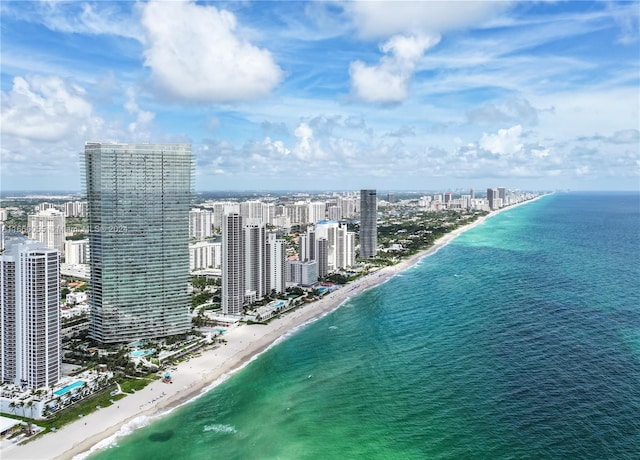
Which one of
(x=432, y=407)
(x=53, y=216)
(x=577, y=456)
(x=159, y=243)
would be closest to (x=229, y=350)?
(x=159, y=243)

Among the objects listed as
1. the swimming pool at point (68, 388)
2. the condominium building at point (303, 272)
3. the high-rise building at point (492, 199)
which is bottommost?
the swimming pool at point (68, 388)

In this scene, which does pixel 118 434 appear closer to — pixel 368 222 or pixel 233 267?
pixel 233 267

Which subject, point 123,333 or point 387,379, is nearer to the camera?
point 387,379

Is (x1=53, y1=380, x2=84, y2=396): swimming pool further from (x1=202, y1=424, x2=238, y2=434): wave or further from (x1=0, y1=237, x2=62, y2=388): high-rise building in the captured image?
(x1=202, y1=424, x2=238, y2=434): wave

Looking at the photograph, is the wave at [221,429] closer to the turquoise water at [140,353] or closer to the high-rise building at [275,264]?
the turquoise water at [140,353]

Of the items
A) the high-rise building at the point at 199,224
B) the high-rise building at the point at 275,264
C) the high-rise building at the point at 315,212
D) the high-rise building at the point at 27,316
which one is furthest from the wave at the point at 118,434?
the high-rise building at the point at 315,212

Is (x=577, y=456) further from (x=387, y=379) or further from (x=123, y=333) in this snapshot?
(x=123, y=333)
